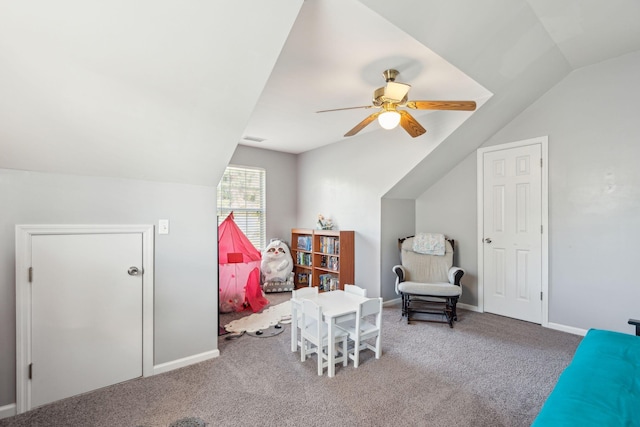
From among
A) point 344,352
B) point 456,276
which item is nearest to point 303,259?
point 456,276

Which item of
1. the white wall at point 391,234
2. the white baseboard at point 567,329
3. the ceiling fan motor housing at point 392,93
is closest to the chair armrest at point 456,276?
the white wall at point 391,234

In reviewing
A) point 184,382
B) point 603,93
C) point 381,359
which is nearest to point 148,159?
point 184,382

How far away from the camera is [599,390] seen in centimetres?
122

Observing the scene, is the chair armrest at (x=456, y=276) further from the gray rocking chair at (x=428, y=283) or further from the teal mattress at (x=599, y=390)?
the teal mattress at (x=599, y=390)

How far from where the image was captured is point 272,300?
173 inches

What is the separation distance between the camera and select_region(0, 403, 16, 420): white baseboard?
71.5 inches

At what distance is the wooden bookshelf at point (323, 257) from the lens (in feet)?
14.4

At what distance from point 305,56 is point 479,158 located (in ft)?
8.84

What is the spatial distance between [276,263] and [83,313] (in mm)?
3124

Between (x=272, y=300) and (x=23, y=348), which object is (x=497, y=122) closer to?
(x=272, y=300)

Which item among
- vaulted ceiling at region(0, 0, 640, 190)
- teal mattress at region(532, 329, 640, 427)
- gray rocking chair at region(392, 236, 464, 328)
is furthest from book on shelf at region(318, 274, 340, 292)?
teal mattress at region(532, 329, 640, 427)

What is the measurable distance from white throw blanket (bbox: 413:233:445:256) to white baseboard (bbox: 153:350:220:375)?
2761mm

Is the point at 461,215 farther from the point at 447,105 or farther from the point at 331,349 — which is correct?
the point at 331,349

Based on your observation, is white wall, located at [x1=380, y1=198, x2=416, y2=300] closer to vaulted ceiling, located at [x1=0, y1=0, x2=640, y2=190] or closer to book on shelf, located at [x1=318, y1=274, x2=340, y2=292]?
book on shelf, located at [x1=318, y1=274, x2=340, y2=292]
